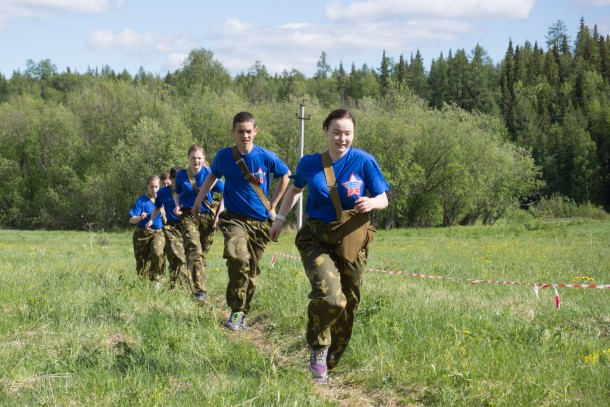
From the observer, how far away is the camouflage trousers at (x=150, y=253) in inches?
403

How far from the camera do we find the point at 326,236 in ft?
17.3

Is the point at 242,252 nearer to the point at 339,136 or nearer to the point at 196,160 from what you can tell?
the point at 339,136

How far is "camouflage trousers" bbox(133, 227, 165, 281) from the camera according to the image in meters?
10.2

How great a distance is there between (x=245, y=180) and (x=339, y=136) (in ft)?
7.43

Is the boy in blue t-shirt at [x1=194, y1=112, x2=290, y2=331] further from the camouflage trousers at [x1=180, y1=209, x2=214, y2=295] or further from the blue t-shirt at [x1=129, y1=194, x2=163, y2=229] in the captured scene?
the blue t-shirt at [x1=129, y1=194, x2=163, y2=229]

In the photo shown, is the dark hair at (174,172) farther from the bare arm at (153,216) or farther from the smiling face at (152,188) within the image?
the smiling face at (152,188)

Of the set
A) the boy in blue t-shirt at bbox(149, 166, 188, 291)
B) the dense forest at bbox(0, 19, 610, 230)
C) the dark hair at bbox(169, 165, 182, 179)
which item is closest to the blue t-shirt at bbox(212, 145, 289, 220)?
the boy in blue t-shirt at bbox(149, 166, 188, 291)

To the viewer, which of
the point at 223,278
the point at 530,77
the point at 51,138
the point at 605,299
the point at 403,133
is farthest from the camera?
the point at 530,77

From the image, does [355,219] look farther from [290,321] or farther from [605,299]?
[605,299]

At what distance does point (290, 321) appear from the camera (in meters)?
6.98

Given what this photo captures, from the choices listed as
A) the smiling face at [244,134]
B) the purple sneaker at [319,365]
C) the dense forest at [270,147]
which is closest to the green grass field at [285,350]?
the purple sneaker at [319,365]

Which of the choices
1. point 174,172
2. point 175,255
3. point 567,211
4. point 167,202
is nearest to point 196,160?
point 174,172

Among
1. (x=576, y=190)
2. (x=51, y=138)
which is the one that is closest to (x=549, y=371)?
(x=51, y=138)

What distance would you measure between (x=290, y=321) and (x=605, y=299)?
422 centimetres
